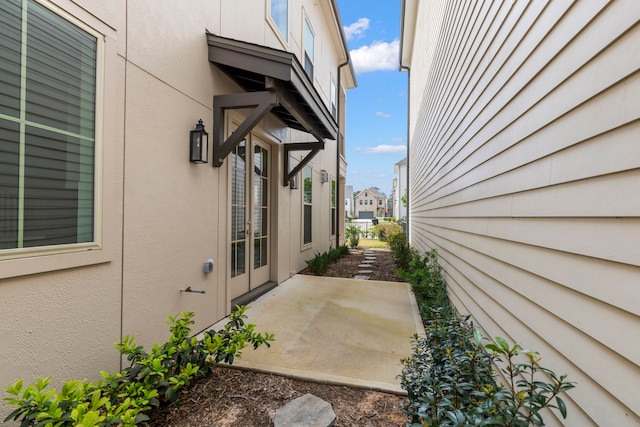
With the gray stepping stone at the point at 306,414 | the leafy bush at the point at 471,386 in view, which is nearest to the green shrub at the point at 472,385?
the leafy bush at the point at 471,386

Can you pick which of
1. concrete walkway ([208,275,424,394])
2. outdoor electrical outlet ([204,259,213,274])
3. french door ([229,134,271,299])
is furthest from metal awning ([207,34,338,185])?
concrete walkway ([208,275,424,394])

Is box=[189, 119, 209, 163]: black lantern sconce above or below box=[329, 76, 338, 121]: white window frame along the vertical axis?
below

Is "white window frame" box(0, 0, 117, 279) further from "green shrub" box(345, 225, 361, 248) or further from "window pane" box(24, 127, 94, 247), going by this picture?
"green shrub" box(345, 225, 361, 248)

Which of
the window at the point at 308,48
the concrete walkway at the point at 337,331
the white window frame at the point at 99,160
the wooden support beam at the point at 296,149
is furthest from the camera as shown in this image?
the window at the point at 308,48

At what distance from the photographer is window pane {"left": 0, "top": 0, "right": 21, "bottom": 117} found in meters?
1.53

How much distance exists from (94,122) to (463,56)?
315 cm

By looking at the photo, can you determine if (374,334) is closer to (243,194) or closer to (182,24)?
(243,194)

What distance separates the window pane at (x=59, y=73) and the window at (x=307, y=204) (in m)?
4.73

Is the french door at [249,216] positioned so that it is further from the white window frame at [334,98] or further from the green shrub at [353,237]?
the green shrub at [353,237]

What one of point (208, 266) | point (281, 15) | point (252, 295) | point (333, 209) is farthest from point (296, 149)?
point (333, 209)

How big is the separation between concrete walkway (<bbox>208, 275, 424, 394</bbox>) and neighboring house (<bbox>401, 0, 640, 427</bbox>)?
3.14 feet

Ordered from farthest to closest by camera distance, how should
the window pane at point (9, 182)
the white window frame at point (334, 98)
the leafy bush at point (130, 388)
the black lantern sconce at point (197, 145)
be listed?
the white window frame at point (334, 98) → the black lantern sconce at point (197, 145) → the window pane at point (9, 182) → the leafy bush at point (130, 388)

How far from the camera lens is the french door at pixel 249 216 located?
4.05 m

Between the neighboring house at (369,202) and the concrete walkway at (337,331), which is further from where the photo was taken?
the neighboring house at (369,202)
